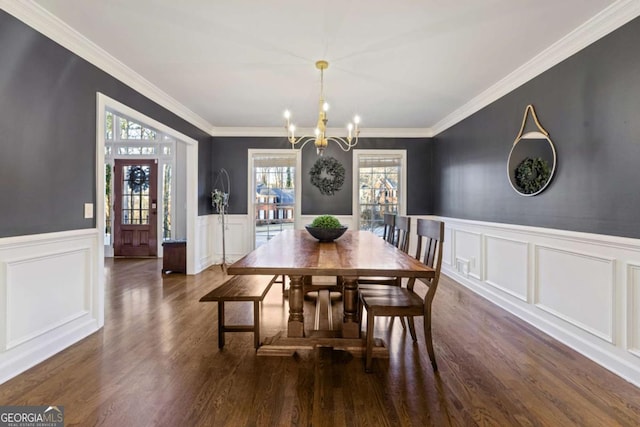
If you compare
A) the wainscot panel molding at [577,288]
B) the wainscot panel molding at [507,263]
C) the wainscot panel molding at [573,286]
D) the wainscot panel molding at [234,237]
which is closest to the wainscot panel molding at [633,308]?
the wainscot panel molding at [573,286]

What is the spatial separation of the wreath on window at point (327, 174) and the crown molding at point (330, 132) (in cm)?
52

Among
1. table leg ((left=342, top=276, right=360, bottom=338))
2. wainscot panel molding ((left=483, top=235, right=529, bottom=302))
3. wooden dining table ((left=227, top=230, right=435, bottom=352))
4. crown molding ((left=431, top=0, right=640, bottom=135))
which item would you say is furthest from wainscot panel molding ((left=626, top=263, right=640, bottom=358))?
table leg ((left=342, top=276, right=360, bottom=338))

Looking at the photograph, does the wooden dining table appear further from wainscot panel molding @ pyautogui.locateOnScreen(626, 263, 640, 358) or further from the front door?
the front door

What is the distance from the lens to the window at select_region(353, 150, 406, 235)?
5.66 m

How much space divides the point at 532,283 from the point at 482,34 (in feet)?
7.53

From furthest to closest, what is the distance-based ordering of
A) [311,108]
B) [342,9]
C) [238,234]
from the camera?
[238,234] < [311,108] < [342,9]

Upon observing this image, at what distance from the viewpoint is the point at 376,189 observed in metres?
5.71

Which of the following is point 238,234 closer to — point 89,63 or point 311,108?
point 311,108

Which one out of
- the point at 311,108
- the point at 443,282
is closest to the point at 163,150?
the point at 311,108

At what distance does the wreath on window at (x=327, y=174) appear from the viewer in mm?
5590

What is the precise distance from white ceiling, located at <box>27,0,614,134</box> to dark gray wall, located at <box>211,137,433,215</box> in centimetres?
163

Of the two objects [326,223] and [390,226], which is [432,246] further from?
[390,226]

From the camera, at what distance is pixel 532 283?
2.93m

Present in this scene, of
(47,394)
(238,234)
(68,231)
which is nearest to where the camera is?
(47,394)
